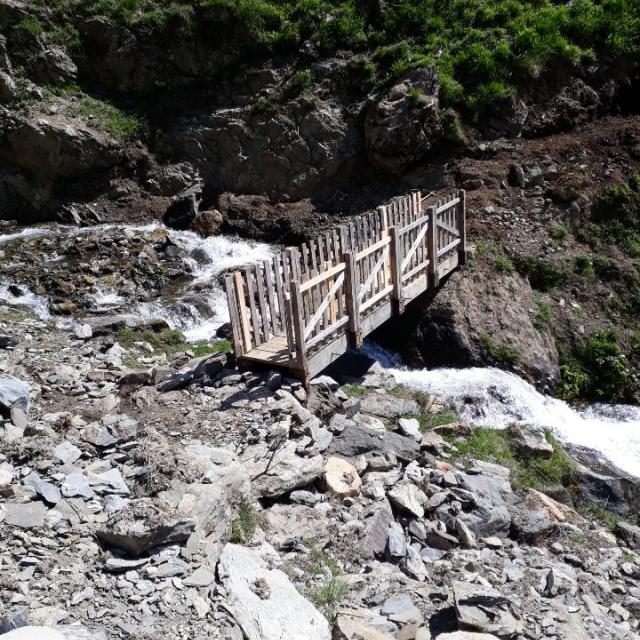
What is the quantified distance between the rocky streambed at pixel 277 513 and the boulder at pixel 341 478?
0.9 inches

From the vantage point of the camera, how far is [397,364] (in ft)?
39.8

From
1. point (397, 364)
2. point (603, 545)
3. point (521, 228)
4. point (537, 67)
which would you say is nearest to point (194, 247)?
point (397, 364)

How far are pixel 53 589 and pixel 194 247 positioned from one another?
12.3 meters

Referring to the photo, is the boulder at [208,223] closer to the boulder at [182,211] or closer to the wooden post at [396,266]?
the boulder at [182,211]

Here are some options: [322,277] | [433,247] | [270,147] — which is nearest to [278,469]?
[322,277]

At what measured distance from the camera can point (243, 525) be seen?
6012 millimetres

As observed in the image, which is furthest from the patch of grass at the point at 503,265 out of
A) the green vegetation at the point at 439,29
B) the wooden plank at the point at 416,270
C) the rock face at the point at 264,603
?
the rock face at the point at 264,603

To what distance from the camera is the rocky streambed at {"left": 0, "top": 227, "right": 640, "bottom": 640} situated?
4.75m

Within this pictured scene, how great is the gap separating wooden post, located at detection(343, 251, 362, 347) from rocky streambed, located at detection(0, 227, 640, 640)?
1.05m

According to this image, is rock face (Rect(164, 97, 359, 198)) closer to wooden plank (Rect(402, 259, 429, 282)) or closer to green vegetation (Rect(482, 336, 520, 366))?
wooden plank (Rect(402, 259, 429, 282))

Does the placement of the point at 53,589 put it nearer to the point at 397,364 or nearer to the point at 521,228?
the point at 397,364

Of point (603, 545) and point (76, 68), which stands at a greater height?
point (76, 68)

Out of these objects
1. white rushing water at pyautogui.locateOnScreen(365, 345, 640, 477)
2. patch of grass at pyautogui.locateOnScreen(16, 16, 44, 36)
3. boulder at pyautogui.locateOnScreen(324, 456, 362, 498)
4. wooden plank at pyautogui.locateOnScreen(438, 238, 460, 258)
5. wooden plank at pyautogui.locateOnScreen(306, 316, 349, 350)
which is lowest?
white rushing water at pyautogui.locateOnScreen(365, 345, 640, 477)

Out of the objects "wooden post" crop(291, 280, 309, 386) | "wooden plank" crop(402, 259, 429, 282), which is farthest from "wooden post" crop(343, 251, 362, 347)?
"wooden plank" crop(402, 259, 429, 282)
